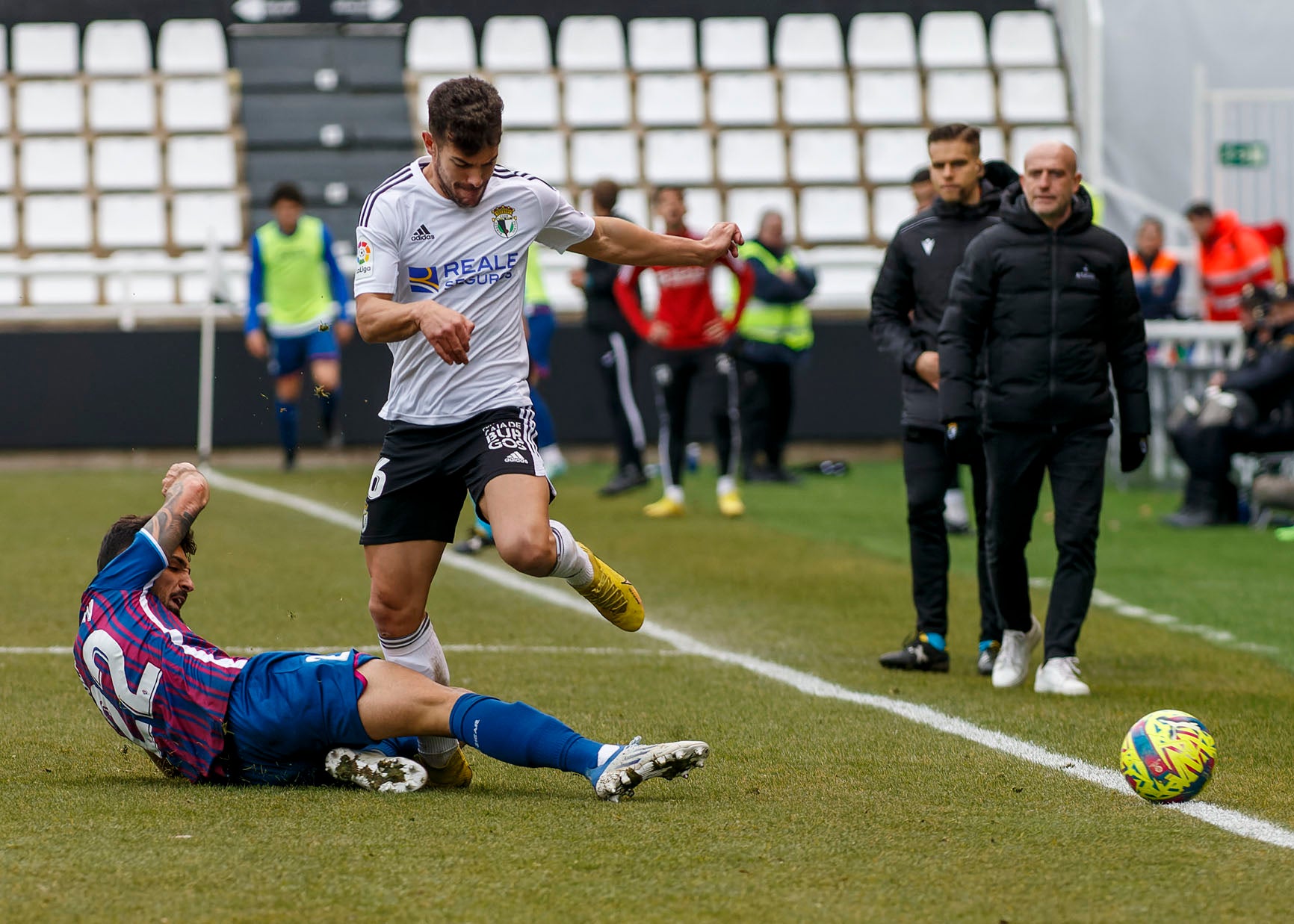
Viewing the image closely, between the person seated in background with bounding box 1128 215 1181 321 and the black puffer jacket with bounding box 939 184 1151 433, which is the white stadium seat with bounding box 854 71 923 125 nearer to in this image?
the person seated in background with bounding box 1128 215 1181 321

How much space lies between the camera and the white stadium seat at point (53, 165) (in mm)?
19875

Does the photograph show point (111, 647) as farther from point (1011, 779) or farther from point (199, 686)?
point (1011, 779)

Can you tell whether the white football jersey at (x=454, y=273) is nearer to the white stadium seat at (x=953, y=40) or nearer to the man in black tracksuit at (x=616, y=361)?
the man in black tracksuit at (x=616, y=361)

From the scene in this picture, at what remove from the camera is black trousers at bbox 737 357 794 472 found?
50.5ft

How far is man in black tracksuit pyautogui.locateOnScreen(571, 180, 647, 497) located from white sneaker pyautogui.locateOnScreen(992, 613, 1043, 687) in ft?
22.9

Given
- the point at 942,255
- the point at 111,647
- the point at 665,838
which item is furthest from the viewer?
the point at 942,255

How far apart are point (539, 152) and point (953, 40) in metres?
5.27

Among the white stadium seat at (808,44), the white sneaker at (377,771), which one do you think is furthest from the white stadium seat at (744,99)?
the white sneaker at (377,771)

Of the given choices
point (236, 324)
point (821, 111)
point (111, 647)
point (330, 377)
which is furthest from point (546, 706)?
point (821, 111)

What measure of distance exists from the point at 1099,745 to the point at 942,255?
2371mm

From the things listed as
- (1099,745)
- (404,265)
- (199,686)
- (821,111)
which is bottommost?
(1099,745)

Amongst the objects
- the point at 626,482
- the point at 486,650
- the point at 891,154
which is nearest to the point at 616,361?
the point at 626,482

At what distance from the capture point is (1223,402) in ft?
40.4

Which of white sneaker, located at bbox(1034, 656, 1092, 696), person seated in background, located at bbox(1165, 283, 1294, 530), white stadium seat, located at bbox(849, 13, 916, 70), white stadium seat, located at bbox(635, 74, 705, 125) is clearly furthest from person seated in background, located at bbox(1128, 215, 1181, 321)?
white sneaker, located at bbox(1034, 656, 1092, 696)
